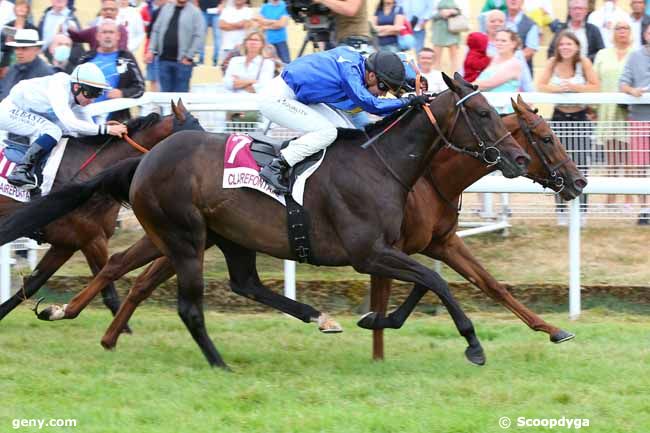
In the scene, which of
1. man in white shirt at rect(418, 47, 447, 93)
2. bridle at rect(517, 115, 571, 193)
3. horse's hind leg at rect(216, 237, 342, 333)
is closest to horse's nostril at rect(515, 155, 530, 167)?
bridle at rect(517, 115, 571, 193)

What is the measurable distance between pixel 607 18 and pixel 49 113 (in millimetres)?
5458

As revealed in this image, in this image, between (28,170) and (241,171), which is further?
(28,170)

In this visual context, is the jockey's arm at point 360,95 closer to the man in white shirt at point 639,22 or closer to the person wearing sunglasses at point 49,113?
the person wearing sunglasses at point 49,113

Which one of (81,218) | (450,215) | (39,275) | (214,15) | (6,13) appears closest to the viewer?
(450,215)

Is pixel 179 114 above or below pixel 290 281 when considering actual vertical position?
above

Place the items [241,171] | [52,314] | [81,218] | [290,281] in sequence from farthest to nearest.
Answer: [290,281]
[81,218]
[52,314]
[241,171]

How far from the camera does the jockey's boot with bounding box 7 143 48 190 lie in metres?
8.17

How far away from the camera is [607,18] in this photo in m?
11.5

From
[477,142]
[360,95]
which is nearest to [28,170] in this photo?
[360,95]

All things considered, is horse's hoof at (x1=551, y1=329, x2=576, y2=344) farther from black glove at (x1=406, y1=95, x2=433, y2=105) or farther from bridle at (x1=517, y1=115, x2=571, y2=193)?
black glove at (x1=406, y1=95, x2=433, y2=105)

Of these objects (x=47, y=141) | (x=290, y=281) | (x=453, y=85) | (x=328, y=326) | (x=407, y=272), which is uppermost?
(x=453, y=85)

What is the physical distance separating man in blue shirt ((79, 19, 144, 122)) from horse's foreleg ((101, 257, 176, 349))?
202cm

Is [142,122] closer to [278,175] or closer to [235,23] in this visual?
[278,175]

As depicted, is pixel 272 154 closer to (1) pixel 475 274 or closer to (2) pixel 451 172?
(2) pixel 451 172
